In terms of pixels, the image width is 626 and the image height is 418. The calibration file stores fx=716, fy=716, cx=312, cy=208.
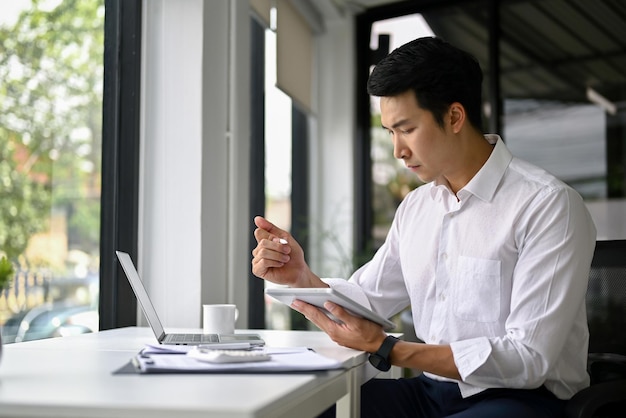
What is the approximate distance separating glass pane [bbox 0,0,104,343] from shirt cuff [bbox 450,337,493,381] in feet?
4.23

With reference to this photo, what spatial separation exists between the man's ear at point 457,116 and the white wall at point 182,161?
98 centimetres

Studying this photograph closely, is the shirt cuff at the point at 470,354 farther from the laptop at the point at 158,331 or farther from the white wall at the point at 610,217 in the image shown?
the white wall at the point at 610,217

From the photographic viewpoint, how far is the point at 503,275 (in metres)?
1.65

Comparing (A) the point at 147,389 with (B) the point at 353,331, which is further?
(B) the point at 353,331

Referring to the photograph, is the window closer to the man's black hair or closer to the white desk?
the man's black hair

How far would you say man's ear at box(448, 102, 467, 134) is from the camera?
70.7 inches

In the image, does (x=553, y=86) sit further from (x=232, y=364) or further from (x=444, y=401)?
(x=232, y=364)

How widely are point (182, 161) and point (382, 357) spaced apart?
4.00 feet

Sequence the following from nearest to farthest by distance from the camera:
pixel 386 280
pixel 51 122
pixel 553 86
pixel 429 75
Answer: pixel 429 75
pixel 386 280
pixel 51 122
pixel 553 86

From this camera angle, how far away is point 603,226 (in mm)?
3871

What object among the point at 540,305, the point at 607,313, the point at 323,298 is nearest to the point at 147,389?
the point at 323,298

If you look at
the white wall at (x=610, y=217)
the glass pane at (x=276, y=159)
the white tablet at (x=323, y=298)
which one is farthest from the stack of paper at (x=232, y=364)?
the white wall at (x=610, y=217)

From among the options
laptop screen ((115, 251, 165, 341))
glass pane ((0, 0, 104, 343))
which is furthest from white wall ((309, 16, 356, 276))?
laptop screen ((115, 251, 165, 341))

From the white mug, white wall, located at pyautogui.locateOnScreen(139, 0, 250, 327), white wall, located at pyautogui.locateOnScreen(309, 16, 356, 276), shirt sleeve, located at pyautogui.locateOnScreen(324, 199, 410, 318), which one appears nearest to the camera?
the white mug
